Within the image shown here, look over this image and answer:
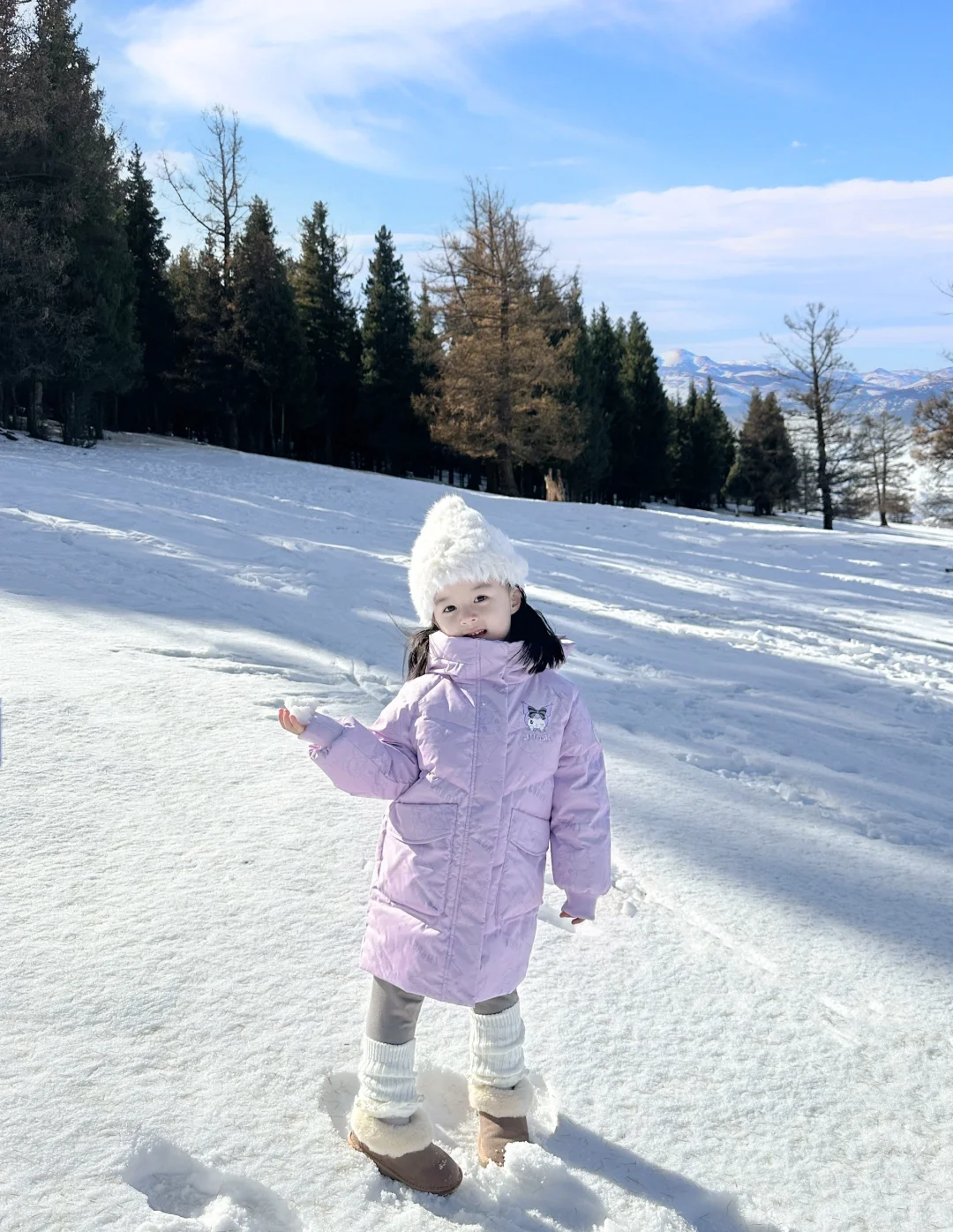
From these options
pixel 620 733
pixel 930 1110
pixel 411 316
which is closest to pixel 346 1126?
pixel 930 1110

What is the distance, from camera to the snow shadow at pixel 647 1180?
1835 mm

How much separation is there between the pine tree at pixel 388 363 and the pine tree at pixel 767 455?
862 inches

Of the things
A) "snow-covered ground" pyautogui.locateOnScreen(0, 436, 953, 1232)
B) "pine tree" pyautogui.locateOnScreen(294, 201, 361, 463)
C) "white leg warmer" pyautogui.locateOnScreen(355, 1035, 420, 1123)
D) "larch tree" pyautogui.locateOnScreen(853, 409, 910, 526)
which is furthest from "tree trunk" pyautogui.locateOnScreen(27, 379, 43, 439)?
"larch tree" pyautogui.locateOnScreen(853, 409, 910, 526)

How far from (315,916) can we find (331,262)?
3325 cm

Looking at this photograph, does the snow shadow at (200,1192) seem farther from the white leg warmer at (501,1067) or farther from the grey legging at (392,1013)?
the white leg warmer at (501,1067)

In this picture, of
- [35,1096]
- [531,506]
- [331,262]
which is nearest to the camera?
[35,1096]

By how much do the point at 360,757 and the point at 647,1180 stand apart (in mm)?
1077

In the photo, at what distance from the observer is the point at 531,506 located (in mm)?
18672

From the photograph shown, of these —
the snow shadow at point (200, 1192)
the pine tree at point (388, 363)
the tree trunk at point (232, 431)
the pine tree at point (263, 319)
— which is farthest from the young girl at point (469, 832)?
the pine tree at point (388, 363)

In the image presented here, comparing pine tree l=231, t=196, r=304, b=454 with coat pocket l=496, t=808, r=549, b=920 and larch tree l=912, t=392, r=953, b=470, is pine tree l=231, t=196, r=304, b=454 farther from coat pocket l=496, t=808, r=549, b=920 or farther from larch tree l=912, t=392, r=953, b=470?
coat pocket l=496, t=808, r=549, b=920

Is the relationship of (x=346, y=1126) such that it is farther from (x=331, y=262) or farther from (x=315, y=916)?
(x=331, y=262)

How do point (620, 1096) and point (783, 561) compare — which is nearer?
point (620, 1096)

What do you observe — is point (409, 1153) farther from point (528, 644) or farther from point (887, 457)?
point (887, 457)

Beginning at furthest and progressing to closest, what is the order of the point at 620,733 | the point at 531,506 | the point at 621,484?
the point at 621,484, the point at 531,506, the point at 620,733
